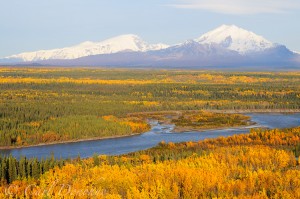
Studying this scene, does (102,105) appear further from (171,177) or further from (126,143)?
(171,177)

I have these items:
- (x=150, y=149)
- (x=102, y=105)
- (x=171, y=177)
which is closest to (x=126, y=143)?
(x=150, y=149)

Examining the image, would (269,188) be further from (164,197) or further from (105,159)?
(105,159)

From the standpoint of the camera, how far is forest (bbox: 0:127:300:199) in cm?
4459

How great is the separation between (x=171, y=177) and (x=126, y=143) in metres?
38.8

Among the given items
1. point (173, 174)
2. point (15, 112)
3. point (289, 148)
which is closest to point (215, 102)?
point (15, 112)

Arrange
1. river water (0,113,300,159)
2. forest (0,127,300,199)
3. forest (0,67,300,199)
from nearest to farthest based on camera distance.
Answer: forest (0,127,300,199) → forest (0,67,300,199) → river water (0,113,300,159)

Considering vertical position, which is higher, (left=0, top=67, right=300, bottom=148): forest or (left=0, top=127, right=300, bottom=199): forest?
(left=0, top=127, right=300, bottom=199): forest

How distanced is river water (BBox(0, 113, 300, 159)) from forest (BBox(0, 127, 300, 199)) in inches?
553

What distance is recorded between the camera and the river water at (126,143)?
7938 cm

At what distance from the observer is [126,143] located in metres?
88.1

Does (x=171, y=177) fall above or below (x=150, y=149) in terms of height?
above

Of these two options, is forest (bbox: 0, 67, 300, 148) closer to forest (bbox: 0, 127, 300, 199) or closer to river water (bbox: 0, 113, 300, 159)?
river water (bbox: 0, 113, 300, 159)

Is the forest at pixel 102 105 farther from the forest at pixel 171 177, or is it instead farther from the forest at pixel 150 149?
the forest at pixel 171 177

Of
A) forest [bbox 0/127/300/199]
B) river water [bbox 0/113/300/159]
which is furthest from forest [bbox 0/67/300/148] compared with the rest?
→ forest [bbox 0/127/300/199]
